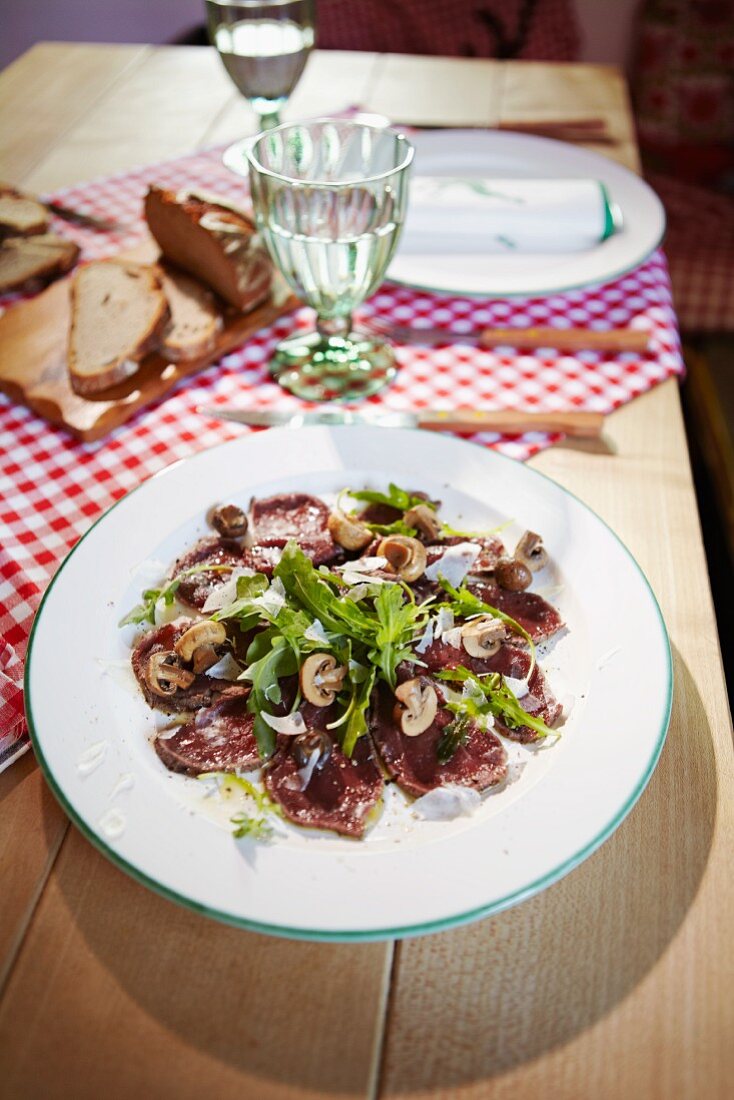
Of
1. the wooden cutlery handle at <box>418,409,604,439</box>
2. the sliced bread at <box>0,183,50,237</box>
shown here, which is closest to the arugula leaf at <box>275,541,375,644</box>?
the wooden cutlery handle at <box>418,409,604,439</box>

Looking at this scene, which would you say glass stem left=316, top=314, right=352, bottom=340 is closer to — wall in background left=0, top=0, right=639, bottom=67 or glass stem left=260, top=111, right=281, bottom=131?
glass stem left=260, top=111, right=281, bottom=131

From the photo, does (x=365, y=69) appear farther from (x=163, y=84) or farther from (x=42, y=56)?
(x=42, y=56)

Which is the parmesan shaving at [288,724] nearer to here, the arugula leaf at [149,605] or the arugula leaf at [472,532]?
the arugula leaf at [149,605]

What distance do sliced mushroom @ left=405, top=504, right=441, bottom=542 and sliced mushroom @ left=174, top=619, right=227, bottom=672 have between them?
12.1 inches

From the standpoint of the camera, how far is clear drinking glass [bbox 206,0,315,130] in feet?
6.23

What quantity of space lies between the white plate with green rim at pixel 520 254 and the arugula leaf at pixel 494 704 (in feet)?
2.86

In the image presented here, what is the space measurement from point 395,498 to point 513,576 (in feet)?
0.67

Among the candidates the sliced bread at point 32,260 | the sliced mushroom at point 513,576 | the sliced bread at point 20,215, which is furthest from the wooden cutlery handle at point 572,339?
the sliced bread at point 20,215

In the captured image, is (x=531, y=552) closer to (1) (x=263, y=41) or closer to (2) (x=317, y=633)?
(2) (x=317, y=633)

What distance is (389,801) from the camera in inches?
36.1

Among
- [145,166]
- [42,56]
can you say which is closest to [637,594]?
[145,166]

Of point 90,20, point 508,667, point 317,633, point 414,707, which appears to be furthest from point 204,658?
point 90,20

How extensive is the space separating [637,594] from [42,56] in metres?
2.63

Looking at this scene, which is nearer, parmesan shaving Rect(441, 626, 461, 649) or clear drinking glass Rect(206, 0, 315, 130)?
parmesan shaving Rect(441, 626, 461, 649)
